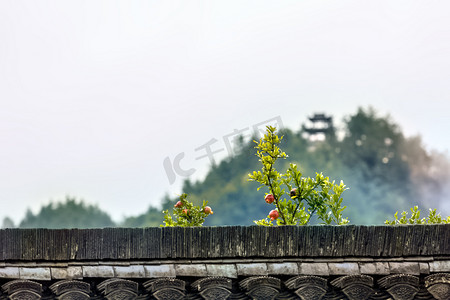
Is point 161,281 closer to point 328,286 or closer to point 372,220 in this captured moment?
point 328,286

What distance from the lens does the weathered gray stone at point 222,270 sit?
4.47 m

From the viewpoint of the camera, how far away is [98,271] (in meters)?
4.52

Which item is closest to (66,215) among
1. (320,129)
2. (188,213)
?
(320,129)

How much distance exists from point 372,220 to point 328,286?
7330 cm

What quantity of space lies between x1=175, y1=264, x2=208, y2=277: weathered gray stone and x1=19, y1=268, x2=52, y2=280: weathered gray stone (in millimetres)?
734

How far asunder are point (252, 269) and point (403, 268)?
836 mm

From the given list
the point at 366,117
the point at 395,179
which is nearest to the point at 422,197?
the point at 395,179

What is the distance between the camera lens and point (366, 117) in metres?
77.5

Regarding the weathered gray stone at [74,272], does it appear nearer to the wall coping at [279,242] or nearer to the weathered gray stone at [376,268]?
the wall coping at [279,242]

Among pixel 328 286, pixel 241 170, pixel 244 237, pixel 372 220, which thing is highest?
pixel 241 170

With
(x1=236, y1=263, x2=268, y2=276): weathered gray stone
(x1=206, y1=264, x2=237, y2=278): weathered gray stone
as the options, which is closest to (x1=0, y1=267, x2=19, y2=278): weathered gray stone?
(x1=206, y1=264, x2=237, y2=278): weathered gray stone

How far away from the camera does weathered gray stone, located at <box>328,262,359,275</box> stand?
4.47 m

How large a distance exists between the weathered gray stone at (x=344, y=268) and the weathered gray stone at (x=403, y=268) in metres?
0.20

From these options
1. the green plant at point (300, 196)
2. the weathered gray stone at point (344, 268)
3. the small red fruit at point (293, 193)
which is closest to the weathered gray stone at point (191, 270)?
the weathered gray stone at point (344, 268)
